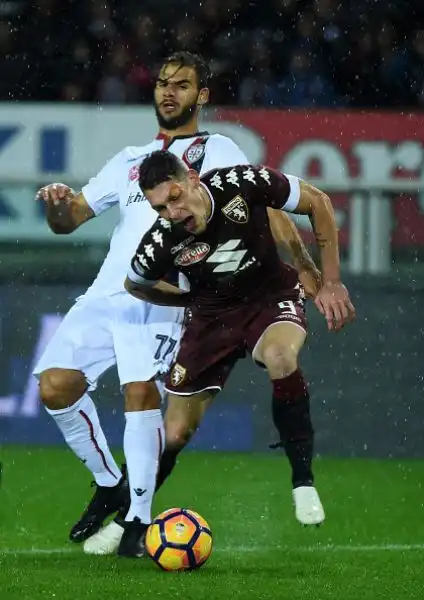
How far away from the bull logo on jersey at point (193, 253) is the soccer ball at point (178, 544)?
3.37 feet

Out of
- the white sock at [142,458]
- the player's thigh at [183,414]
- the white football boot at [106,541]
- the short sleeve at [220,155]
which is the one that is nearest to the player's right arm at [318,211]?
the short sleeve at [220,155]

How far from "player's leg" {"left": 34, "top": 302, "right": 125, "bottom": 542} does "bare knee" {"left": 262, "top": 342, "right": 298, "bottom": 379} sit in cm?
86

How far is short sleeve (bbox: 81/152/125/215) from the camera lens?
644cm

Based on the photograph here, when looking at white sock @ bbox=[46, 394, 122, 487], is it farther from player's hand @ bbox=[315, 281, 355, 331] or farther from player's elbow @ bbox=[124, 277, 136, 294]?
player's hand @ bbox=[315, 281, 355, 331]

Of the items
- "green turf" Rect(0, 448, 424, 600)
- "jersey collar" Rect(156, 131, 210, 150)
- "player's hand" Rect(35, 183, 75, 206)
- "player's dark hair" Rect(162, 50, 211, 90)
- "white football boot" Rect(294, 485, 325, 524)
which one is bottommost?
"green turf" Rect(0, 448, 424, 600)

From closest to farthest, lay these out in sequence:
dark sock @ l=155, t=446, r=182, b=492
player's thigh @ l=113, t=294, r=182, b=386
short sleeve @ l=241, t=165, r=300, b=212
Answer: short sleeve @ l=241, t=165, r=300, b=212 → player's thigh @ l=113, t=294, r=182, b=386 → dark sock @ l=155, t=446, r=182, b=492

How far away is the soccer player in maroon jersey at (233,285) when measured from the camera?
5613mm

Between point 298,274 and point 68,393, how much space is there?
1092 mm

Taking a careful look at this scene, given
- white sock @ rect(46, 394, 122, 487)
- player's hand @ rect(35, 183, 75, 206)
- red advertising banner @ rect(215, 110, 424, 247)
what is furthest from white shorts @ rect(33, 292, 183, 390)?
red advertising banner @ rect(215, 110, 424, 247)

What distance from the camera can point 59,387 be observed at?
20.4ft

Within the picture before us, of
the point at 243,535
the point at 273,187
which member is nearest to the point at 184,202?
the point at 273,187

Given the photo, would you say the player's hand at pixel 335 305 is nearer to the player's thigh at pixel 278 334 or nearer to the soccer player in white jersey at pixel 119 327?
the player's thigh at pixel 278 334

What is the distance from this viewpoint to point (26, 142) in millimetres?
11375

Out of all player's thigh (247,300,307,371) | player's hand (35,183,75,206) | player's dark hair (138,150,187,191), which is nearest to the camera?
player's dark hair (138,150,187,191)
